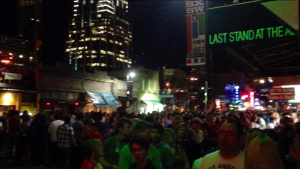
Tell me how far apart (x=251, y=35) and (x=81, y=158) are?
4.98 m

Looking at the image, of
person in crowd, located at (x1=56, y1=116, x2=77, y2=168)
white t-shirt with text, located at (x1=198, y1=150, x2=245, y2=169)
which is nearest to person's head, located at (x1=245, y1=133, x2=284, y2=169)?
white t-shirt with text, located at (x1=198, y1=150, x2=245, y2=169)

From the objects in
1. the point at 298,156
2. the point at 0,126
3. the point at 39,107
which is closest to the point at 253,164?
the point at 298,156

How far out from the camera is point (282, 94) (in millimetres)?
9898

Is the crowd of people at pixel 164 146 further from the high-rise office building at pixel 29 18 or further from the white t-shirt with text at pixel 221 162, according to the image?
the high-rise office building at pixel 29 18

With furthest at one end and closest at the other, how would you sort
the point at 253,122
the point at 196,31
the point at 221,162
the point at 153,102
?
the point at 153,102
the point at 253,122
the point at 196,31
the point at 221,162

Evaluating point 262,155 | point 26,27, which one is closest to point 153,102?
point 26,27

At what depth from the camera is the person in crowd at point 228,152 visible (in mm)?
2889

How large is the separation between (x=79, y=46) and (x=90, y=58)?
11721 millimetres

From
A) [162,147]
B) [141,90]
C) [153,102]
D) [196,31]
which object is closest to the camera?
[162,147]

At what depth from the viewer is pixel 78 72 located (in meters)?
27.0

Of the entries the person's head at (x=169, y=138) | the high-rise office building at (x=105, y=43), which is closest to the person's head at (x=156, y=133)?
the person's head at (x=169, y=138)

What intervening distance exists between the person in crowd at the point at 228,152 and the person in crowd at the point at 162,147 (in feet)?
5.04

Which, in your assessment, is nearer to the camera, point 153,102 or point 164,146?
point 164,146

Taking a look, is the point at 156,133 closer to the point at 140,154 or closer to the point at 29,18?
the point at 140,154
